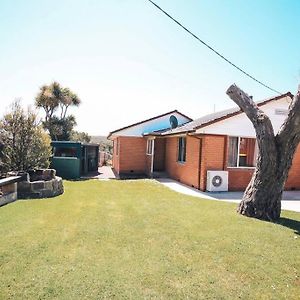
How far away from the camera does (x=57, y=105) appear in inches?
1268

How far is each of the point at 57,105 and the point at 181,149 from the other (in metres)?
20.5

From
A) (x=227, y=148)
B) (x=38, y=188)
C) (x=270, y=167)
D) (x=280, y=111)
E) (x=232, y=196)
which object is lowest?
(x=232, y=196)

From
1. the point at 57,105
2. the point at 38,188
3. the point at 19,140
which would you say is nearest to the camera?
the point at 38,188

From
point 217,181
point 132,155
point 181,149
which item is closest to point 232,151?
point 217,181

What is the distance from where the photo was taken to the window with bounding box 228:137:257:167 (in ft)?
44.1

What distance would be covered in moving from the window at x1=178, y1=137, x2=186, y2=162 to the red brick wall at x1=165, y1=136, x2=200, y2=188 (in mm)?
333

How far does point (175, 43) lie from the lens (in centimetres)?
939

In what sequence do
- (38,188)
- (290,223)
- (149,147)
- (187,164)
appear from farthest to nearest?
(149,147), (187,164), (38,188), (290,223)

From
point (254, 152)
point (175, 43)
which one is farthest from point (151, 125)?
point (175, 43)

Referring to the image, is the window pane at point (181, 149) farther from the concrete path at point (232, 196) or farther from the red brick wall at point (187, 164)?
the concrete path at point (232, 196)

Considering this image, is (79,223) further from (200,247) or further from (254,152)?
(254,152)

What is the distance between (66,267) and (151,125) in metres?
16.3

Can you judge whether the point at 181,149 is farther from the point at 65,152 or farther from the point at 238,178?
the point at 65,152

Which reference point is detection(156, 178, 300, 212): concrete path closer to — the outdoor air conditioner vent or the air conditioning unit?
the air conditioning unit
